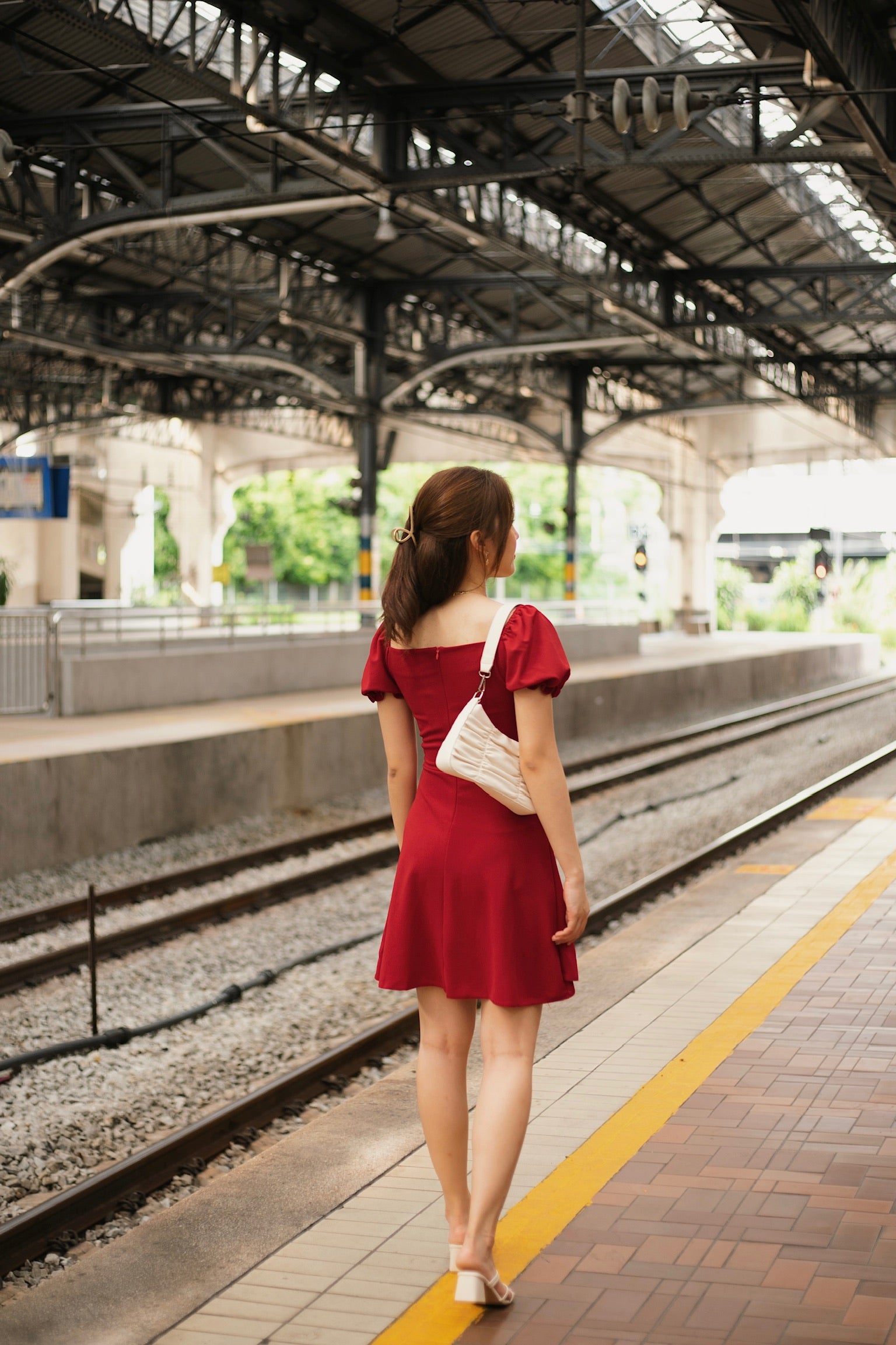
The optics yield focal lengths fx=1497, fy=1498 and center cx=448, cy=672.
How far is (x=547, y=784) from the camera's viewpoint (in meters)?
3.42

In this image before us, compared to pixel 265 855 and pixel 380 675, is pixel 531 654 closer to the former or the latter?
pixel 380 675

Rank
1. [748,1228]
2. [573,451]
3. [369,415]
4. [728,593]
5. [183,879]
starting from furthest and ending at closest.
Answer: [728,593]
[573,451]
[369,415]
[183,879]
[748,1228]

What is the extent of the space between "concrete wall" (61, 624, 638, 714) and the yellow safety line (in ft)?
39.1

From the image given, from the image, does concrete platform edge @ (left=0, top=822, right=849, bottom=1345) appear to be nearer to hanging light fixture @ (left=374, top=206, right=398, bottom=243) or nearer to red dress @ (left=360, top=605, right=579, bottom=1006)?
red dress @ (left=360, top=605, right=579, bottom=1006)

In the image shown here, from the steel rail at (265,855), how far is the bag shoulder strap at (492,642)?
7334 millimetres

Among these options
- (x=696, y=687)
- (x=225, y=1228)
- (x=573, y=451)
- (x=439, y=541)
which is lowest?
(x=225, y=1228)

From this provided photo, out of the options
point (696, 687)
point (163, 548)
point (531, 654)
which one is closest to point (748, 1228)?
point (531, 654)

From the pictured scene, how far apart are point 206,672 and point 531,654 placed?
55.4ft

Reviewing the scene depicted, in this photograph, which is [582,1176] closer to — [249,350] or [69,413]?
[249,350]

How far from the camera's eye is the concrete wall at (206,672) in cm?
1762

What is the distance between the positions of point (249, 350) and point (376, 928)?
2041cm

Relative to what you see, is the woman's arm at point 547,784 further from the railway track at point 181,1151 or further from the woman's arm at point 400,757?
the railway track at point 181,1151

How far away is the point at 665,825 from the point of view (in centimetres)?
1503

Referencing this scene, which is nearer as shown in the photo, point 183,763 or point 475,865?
point 475,865
